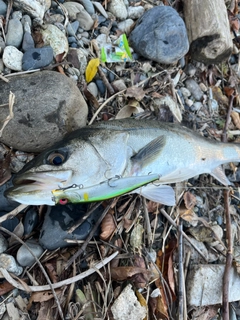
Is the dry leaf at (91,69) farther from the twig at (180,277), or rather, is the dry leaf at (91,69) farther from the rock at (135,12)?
the twig at (180,277)

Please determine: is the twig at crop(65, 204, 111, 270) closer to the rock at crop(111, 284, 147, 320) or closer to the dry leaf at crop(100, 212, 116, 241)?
the dry leaf at crop(100, 212, 116, 241)

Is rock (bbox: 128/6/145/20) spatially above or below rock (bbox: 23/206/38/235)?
above

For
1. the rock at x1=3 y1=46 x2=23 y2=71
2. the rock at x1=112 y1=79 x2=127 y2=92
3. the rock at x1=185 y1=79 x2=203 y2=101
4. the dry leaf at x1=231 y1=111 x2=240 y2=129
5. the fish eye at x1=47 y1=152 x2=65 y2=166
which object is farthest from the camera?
the dry leaf at x1=231 y1=111 x2=240 y2=129

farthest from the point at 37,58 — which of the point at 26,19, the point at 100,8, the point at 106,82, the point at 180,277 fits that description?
the point at 180,277

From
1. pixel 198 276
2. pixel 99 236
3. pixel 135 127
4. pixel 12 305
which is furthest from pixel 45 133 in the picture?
pixel 198 276

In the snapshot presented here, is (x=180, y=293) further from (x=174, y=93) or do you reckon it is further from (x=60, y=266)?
(x=174, y=93)

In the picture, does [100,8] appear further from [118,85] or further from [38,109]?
[38,109]

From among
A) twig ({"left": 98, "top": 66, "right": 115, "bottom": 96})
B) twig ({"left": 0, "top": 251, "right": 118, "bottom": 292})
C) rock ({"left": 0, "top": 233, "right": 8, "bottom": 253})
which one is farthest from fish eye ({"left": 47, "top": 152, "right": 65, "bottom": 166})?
twig ({"left": 98, "top": 66, "right": 115, "bottom": 96})

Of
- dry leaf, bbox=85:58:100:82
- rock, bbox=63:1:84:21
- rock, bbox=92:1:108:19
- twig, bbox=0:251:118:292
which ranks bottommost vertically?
twig, bbox=0:251:118:292
